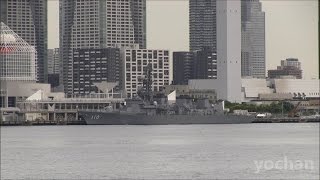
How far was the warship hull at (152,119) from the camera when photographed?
5315 inches

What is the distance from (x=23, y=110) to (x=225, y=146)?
326 ft

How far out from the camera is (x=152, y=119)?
Answer: 134625 millimetres

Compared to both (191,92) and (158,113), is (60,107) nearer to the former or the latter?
(191,92)

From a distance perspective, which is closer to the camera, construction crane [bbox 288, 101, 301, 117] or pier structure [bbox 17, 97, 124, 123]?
pier structure [bbox 17, 97, 124, 123]

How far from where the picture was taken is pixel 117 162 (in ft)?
177

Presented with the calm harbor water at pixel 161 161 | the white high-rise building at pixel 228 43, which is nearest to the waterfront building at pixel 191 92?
the white high-rise building at pixel 228 43

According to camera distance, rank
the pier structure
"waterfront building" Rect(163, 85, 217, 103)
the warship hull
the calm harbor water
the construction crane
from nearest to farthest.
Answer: the calm harbor water, the warship hull, the pier structure, the construction crane, "waterfront building" Rect(163, 85, 217, 103)

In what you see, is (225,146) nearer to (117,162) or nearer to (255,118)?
(117,162)

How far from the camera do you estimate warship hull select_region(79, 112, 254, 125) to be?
135 m

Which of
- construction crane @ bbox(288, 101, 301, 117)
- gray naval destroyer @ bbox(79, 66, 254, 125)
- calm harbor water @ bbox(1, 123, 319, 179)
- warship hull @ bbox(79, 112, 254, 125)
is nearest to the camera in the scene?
calm harbor water @ bbox(1, 123, 319, 179)

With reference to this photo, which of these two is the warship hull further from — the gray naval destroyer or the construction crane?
the construction crane

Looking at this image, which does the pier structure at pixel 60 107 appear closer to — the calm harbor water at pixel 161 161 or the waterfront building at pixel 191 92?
the waterfront building at pixel 191 92

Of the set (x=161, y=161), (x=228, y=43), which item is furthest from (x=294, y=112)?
(x=161, y=161)

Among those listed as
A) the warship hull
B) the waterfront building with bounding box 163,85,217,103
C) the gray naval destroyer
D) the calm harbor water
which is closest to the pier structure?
the waterfront building with bounding box 163,85,217,103
